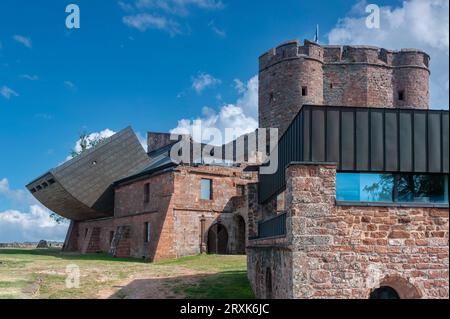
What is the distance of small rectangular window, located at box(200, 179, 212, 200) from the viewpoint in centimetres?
3384

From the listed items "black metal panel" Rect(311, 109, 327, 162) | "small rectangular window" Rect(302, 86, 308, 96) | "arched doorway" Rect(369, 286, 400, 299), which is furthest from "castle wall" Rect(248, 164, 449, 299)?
"small rectangular window" Rect(302, 86, 308, 96)

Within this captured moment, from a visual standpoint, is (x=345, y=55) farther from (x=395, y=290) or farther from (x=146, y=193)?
(x=395, y=290)

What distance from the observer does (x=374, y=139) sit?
1377 centimetres

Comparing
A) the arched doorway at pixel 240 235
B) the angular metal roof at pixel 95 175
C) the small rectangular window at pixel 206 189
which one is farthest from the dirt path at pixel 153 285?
the angular metal roof at pixel 95 175

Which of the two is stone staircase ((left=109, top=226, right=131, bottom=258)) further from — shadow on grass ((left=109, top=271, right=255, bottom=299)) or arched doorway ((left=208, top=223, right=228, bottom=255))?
shadow on grass ((left=109, top=271, right=255, bottom=299))

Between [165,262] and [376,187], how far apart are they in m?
19.0

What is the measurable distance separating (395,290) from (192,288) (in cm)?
893

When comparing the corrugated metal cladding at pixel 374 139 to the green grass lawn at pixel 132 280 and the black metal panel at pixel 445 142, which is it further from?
the green grass lawn at pixel 132 280

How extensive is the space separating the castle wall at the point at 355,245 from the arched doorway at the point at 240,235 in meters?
20.2

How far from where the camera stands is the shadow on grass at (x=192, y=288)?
1933 centimetres

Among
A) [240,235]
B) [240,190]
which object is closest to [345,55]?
[240,190]
